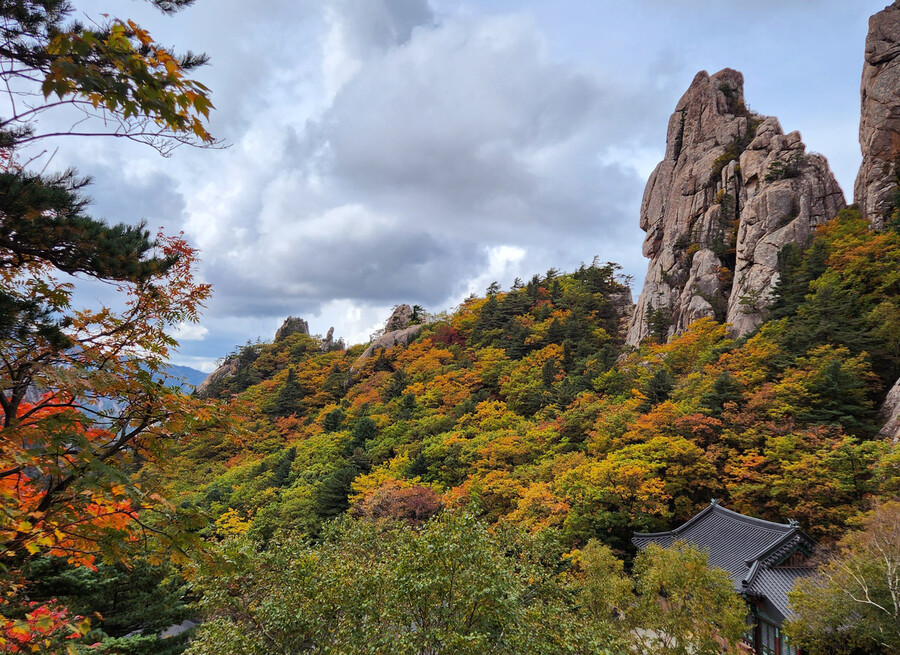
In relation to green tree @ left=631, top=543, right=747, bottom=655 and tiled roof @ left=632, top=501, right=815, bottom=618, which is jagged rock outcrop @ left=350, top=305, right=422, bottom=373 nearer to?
tiled roof @ left=632, top=501, right=815, bottom=618

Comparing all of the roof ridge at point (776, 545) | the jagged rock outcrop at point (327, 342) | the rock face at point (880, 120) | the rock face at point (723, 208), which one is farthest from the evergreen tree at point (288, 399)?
the rock face at point (880, 120)

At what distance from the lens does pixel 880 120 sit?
81.1 feet

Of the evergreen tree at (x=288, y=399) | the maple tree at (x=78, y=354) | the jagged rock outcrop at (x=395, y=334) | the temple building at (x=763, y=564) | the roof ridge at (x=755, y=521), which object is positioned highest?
the jagged rock outcrop at (x=395, y=334)

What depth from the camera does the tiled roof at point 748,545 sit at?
34.7 feet

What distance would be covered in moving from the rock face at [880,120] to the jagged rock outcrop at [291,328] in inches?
2339

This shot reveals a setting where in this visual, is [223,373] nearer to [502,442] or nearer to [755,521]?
[502,442]

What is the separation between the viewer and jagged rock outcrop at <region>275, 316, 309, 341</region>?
5853cm

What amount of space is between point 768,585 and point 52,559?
55.5ft

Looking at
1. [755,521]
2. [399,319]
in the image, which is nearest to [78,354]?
[755,521]

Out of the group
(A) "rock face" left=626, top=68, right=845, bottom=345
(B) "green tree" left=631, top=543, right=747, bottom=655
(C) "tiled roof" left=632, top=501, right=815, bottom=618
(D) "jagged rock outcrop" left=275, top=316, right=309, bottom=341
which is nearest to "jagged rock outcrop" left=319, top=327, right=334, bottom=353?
(D) "jagged rock outcrop" left=275, top=316, right=309, bottom=341

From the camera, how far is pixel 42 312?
2.63m

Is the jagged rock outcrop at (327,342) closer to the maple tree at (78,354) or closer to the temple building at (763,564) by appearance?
the temple building at (763,564)

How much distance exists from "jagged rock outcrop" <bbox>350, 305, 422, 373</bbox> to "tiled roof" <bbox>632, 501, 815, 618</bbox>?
113 ft

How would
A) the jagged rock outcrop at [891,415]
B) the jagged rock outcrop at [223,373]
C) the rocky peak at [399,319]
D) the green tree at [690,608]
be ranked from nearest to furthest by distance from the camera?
the green tree at [690,608] → the jagged rock outcrop at [891,415] → the jagged rock outcrop at [223,373] → the rocky peak at [399,319]
